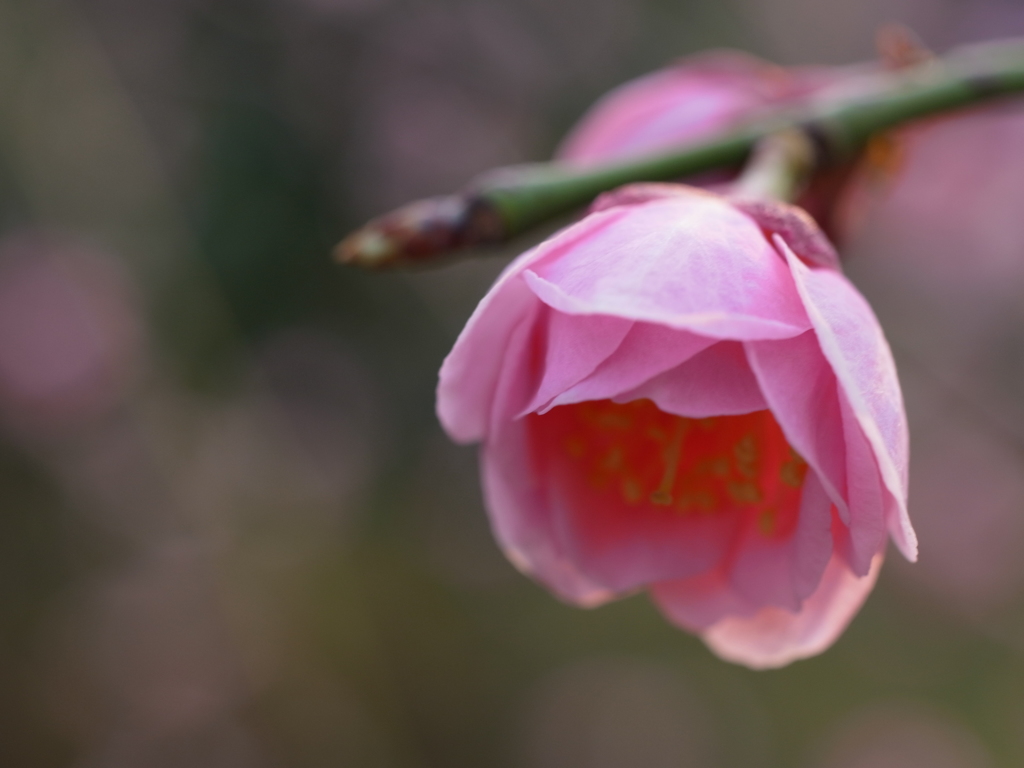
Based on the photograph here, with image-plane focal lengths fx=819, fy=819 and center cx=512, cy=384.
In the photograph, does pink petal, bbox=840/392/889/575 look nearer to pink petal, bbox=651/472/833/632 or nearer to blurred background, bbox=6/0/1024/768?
pink petal, bbox=651/472/833/632

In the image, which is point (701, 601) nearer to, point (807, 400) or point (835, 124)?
point (807, 400)

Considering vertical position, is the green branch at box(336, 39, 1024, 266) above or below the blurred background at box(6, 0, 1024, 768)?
above

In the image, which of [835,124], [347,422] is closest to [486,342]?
[835,124]

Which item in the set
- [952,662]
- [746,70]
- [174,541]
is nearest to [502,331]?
[746,70]

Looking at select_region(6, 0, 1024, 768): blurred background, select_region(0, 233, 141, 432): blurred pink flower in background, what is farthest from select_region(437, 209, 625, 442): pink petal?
select_region(0, 233, 141, 432): blurred pink flower in background

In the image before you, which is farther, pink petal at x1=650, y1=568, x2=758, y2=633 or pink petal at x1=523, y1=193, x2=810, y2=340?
pink petal at x1=650, y1=568, x2=758, y2=633

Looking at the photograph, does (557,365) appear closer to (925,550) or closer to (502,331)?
(502,331)

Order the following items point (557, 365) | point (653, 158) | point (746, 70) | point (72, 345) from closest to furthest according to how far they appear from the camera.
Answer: point (557, 365), point (653, 158), point (746, 70), point (72, 345)
